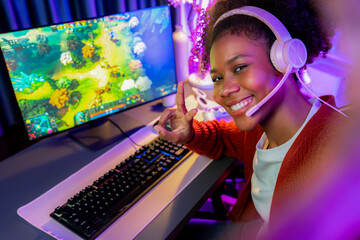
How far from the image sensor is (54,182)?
2.96 feet

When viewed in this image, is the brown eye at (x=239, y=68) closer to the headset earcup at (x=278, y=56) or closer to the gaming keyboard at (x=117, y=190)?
the headset earcup at (x=278, y=56)

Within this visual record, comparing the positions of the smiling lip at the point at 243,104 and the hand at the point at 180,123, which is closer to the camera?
the smiling lip at the point at 243,104

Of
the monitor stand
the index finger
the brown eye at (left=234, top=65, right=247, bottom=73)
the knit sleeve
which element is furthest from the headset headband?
the monitor stand

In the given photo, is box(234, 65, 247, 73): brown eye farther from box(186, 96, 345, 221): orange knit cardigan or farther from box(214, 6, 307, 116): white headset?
box(186, 96, 345, 221): orange knit cardigan

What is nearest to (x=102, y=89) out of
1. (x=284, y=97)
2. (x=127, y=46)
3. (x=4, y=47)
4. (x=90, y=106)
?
(x=90, y=106)

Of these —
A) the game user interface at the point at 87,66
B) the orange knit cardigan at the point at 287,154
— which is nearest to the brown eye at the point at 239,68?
the orange knit cardigan at the point at 287,154

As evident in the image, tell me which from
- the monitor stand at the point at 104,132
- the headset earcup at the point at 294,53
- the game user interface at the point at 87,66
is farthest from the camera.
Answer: the monitor stand at the point at 104,132

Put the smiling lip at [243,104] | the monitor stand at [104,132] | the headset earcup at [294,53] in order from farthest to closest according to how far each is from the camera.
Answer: the monitor stand at [104,132] → the smiling lip at [243,104] → the headset earcup at [294,53]

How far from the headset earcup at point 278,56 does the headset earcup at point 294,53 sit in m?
0.01

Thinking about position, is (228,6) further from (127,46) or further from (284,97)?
(127,46)

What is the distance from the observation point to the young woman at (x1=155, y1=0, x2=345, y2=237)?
27.6 inches

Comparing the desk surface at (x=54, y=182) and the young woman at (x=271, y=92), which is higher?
the young woman at (x=271, y=92)

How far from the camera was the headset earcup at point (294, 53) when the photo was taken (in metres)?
0.65

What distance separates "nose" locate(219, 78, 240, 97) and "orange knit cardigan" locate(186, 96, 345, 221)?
21 cm
